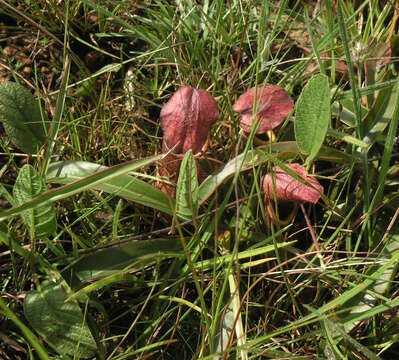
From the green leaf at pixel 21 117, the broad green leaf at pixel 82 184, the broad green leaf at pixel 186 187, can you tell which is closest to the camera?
the broad green leaf at pixel 82 184

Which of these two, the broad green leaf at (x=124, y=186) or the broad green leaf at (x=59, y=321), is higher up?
the broad green leaf at (x=124, y=186)

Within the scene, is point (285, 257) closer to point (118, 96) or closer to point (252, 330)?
point (252, 330)

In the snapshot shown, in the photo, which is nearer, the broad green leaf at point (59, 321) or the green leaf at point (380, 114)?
the broad green leaf at point (59, 321)

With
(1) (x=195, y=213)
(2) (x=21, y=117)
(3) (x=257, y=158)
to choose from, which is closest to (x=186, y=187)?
(1) (x=195, y=213)

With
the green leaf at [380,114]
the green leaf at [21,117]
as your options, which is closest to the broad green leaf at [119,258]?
the green leaf at [21,117]

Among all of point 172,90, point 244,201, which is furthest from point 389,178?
point 172,90

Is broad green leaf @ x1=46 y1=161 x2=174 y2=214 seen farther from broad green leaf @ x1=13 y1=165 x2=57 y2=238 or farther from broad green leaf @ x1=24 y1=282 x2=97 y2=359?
broad green leaf @ x1=24 y1=282 x2=97 y2=359

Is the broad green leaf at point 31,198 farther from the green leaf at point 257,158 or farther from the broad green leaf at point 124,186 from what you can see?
the green leaf at point 257,158
